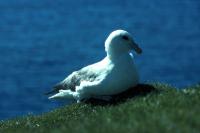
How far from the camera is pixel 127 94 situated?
22.1 meters

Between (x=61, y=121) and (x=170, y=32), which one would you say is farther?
(x=170, y=32)

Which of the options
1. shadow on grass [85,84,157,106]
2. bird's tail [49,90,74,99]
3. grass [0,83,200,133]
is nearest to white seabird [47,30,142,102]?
shadow on grass [85,84,157,106]

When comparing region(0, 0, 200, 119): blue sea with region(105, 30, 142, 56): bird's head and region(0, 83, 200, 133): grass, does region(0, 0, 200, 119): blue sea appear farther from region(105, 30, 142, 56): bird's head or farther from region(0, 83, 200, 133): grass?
region(0, 83, 200, 133): grass

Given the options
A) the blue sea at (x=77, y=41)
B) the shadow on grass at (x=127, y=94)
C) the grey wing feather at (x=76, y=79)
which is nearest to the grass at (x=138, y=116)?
the shadow on grass at (x=127, y=94)

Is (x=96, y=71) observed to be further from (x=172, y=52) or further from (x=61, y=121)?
(x=172, y=52)

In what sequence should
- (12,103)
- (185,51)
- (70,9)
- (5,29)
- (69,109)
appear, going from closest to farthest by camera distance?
1. (69,109)
2. (12,103)
3. (185,51)
4. (5,29)
5. (70,9)

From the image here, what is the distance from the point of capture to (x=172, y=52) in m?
90.4

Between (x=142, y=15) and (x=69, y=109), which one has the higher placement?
(x=142, y=15)

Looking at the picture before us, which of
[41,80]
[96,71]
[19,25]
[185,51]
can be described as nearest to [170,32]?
[185,51]

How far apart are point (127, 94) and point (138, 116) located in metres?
6.00

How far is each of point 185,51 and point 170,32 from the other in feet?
30.3

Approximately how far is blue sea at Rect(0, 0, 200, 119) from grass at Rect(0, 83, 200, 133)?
41431 mm

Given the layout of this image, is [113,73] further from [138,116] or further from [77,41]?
[77,41]

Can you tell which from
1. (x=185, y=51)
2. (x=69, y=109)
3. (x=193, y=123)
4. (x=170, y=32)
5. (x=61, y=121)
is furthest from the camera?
(x=170, y=32)
